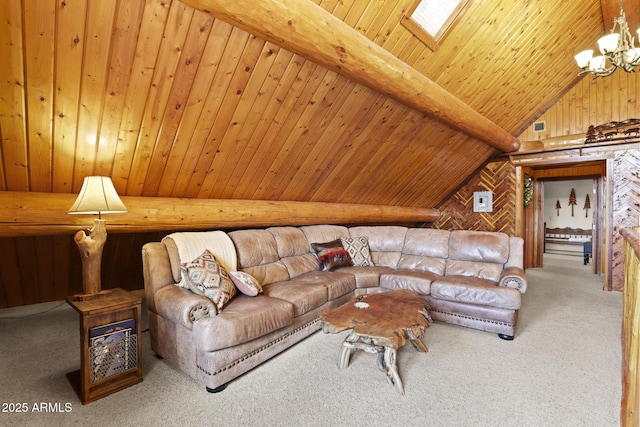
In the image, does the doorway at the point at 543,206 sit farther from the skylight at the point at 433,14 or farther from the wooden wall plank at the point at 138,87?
the wooden wall plank at the point at 138,87

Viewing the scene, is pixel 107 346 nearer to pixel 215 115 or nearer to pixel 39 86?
pixel 39 86

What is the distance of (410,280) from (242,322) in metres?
2.11

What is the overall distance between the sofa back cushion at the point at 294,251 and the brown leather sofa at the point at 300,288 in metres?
0.01

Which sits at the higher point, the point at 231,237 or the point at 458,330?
the point at 231,237

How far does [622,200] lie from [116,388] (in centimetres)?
685

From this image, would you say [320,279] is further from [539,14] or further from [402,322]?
[539,14]

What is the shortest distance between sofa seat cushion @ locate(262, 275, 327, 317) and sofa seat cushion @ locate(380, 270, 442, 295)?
3.17 feet

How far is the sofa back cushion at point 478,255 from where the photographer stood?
371cm

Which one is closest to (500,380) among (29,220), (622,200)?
(29,220)

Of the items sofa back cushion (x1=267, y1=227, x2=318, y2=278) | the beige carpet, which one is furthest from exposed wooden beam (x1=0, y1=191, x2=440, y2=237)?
the beige carpet

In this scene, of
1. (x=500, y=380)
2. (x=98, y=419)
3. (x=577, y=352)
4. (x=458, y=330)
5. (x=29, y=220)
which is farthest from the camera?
(x=458, y=330)

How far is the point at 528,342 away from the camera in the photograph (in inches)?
117

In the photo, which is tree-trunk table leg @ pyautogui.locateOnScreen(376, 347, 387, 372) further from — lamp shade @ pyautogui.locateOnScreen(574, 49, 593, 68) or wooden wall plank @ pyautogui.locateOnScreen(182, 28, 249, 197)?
lamp shade @ pyautogui.locateOnScreen(574, 49, 593, 68)

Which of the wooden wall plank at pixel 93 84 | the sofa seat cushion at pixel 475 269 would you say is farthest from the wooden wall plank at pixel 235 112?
the sofa seat cushion at pixel 475 269
